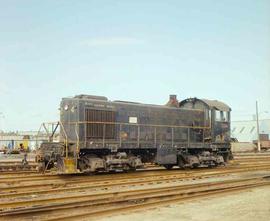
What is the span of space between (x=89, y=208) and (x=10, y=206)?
1898mm

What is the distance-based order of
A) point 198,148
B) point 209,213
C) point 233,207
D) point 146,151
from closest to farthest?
point 209,213, point 233,207, point 146,151, point 198,148

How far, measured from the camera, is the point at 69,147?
1727 centimetres

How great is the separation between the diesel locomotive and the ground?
7.74 metres

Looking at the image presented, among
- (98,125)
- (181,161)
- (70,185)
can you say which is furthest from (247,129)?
(70,185)

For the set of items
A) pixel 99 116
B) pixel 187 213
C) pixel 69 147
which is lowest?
pixel 187 213

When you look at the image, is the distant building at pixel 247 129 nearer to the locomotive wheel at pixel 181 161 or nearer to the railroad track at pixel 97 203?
the locomotive wheel at pixel 181 161

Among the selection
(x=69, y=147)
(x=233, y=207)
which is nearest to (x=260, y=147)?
(x=69, y=147)

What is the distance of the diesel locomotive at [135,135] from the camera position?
56.5ft

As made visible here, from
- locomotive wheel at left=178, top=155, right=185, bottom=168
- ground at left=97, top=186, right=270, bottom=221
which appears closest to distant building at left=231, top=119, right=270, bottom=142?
locomotive wheel at left=178, top=155, right=185, bottom=168

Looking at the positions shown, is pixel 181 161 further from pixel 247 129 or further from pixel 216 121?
pixel 247 129

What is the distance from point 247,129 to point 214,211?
4011 inches

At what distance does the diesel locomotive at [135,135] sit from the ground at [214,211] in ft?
25.4

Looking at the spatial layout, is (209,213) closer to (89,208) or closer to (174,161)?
(89,208)

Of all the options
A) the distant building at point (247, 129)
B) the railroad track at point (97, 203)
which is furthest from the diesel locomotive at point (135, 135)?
the distant building at point (247, 129)
